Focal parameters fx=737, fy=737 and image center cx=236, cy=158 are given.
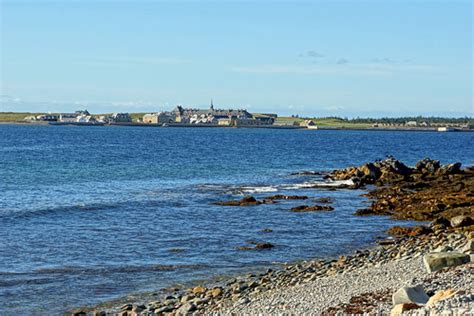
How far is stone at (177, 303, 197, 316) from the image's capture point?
17.2 meters

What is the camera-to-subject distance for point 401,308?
Answer: 1263 centimetres

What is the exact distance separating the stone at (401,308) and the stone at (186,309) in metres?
5.91

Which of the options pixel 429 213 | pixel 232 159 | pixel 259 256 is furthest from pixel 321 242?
pixel 232 159

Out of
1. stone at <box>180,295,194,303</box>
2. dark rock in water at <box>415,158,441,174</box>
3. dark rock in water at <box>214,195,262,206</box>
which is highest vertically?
dark rock in water at <box>415,158,441,174</box>

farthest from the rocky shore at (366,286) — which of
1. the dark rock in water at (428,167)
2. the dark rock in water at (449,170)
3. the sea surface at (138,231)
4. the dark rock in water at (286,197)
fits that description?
the dark rock in water at (428,167)

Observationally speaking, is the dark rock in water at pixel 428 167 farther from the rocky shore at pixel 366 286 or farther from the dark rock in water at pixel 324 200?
the rocky shore at pixel 366 286

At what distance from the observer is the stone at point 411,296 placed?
1343 centimetres

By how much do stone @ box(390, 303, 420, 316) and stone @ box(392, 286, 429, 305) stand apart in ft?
1.82

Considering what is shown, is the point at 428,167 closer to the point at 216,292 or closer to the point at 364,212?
the point at 364,212

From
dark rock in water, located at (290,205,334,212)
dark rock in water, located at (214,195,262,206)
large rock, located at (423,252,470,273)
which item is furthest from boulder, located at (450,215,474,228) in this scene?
dark rock in water, located at (214,195,262,206)

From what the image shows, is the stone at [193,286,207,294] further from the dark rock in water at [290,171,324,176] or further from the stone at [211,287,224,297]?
the dark rock in water at [290,171,324,176]

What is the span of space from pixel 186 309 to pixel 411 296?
5966 millimetres

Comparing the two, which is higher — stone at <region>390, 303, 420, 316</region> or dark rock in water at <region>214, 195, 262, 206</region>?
stone at <region>390, 303, 420, 316</region>

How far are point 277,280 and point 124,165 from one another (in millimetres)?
49748
